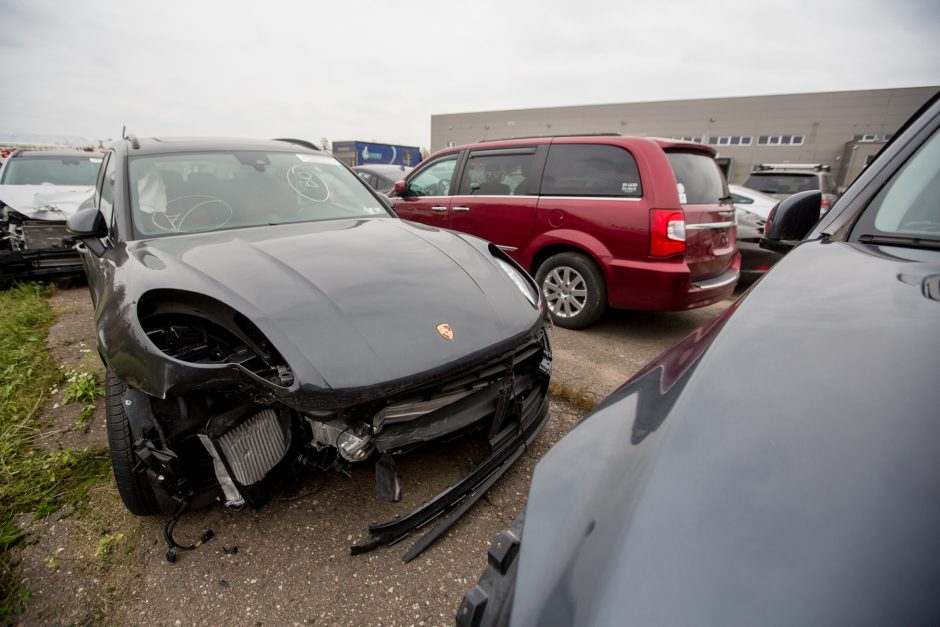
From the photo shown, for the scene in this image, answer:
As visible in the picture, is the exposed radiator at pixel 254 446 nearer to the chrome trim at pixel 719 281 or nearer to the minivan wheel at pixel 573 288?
the minivan wheel at pixel 573 288

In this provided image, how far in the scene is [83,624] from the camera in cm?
148

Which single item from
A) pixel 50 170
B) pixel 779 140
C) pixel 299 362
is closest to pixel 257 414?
pixel 299 362

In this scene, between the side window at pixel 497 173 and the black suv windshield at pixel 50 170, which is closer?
the side window at pixel 497 173

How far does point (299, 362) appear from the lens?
1.43 metres

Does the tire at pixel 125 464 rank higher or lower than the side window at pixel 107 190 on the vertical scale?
lower

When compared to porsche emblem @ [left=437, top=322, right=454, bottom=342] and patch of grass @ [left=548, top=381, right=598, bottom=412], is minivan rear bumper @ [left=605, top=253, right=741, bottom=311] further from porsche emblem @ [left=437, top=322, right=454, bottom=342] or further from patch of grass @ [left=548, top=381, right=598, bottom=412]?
porsche emblem @ [left=437, top=322, right=454, bottom=342]

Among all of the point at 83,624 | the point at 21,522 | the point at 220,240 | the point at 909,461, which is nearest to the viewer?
the point at 909,461

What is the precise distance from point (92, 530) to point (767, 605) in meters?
2.41

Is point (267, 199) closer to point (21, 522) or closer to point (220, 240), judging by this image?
point (220, 240)

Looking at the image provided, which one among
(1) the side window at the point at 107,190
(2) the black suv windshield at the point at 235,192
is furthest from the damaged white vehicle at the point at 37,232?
(2) the black suv windshield at the point at 235,192

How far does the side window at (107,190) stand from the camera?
2.64m

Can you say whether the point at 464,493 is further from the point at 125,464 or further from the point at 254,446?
the point at 125,464

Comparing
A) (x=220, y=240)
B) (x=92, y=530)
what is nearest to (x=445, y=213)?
(x=220, y=240)

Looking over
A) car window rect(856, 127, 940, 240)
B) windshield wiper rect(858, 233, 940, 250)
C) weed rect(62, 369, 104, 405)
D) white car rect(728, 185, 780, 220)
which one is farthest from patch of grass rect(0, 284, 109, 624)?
white car rect(728, 185, 780, 220)
